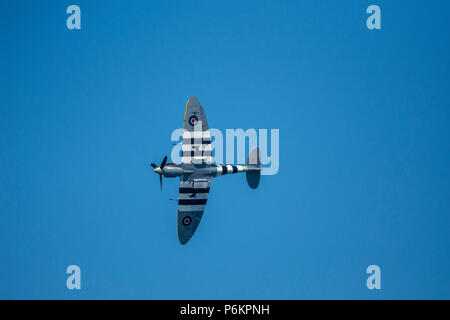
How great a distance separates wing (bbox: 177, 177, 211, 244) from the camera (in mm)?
31658

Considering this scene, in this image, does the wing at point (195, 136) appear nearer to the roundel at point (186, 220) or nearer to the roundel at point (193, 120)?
the roundel at point (193, 120)

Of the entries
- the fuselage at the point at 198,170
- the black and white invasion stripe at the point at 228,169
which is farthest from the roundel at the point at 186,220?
the black and white invasion stripe at the point at 228,169

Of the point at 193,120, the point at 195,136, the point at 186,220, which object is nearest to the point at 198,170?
the point at 195,136

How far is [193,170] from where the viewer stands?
1225 inches

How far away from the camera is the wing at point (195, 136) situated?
30953mm

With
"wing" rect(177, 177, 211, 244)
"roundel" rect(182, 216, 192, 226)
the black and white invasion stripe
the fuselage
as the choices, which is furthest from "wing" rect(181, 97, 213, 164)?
"roundel" rect(182, 216, 192, 226)

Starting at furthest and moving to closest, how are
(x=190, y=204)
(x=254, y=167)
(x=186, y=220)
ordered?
(x=254, y=167) < (x=186, y=220) < (x=190, y=204)

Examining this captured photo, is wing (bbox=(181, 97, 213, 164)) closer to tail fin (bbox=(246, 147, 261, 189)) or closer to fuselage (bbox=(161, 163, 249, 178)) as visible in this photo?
fuselage (bbox=(161, 163, 249, 178))

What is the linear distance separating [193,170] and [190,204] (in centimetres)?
260

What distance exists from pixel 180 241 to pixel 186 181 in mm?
4314

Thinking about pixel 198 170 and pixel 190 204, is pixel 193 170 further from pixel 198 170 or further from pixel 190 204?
pixel 190 204

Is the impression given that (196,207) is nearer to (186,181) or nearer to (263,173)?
(186,181)

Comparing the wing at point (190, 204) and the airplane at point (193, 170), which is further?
the wing at point (190, 204)
